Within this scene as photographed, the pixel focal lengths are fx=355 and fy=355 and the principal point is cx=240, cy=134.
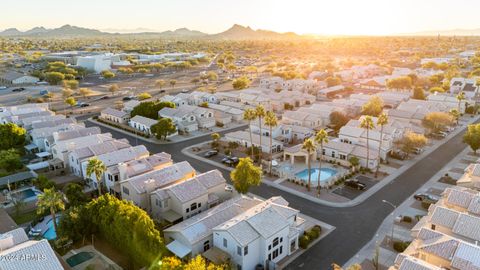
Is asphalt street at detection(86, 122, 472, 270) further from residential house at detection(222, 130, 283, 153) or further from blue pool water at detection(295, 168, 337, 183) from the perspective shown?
residential house at detection(222, 130, 283, 153)

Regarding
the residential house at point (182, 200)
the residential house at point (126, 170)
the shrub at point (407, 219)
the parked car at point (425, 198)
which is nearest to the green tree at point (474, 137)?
the parked car at point (425, 198)

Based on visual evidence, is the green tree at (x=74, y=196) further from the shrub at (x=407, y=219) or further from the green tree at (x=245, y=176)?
the shrub at (x=407, y=219)

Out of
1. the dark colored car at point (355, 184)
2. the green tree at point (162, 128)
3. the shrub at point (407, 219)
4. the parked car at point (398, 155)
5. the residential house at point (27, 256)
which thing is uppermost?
the green tree at point (162, 128)

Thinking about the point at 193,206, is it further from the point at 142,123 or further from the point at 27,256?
the point at 142,123

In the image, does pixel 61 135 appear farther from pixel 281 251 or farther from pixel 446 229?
pixel 446 229

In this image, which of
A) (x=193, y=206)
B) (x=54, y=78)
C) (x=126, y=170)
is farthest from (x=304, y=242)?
(x=54, y=78)

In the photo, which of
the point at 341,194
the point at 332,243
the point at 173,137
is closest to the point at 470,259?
the point at 332,243
